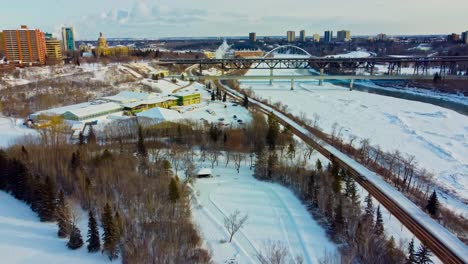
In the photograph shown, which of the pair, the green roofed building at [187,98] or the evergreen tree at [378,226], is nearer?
the evergreen tree at [378,226]

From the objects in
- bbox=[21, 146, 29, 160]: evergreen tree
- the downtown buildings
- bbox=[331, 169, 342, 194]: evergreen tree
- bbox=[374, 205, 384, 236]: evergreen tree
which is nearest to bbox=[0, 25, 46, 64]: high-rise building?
the downtown buildings

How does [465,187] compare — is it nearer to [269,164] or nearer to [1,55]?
[269,164]

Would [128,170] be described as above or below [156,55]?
below

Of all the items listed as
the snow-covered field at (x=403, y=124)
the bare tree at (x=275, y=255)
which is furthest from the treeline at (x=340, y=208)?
the snow-covered field at (x=403, y=124)

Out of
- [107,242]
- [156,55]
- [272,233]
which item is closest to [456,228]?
[272,233]

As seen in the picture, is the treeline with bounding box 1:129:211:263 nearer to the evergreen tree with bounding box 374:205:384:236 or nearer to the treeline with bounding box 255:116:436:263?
the treeline with bounding box 255:116:436:263

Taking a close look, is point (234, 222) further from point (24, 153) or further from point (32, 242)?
point (24, 153)

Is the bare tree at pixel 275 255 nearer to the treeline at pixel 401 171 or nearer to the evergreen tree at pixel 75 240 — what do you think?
the evergreen tree at pixel 75 240
